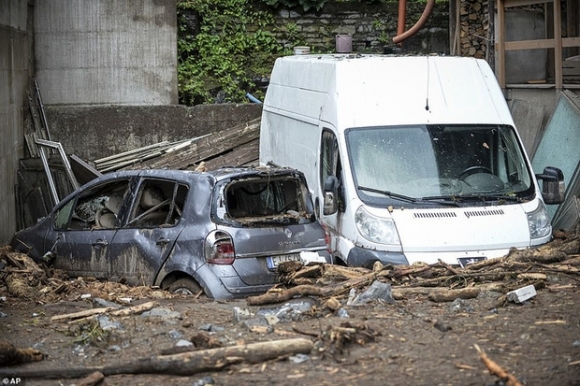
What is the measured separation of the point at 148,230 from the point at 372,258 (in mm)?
2408

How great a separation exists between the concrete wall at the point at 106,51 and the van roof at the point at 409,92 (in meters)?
6.93

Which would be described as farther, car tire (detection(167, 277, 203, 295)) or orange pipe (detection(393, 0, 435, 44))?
orange pipe (detection(393, 0, 435, 44))

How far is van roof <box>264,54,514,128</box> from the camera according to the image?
1054 centimetres

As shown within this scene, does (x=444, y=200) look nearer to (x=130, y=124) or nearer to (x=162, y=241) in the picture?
(x=162, y=241)

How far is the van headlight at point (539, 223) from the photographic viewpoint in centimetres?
992

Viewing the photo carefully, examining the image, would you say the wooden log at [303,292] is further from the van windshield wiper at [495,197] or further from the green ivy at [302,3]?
the green ivy at [302,3]

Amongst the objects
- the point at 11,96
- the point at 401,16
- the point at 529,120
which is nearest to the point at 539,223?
the point at 529,120

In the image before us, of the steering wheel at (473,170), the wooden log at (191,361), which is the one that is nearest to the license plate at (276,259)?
the steering wheel at (473,170)

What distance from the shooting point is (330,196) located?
10.1 metres

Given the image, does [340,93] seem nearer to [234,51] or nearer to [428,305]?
[428,305]

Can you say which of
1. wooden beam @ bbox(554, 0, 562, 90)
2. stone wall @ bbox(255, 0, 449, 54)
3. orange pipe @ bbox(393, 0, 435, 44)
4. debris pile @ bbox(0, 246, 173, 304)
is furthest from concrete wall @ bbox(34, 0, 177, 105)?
wooden beam @ bbox(554, 0, 562, 90)

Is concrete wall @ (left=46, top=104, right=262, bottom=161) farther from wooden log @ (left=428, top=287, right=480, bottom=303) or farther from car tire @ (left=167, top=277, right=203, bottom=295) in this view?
wooden log @ (left=428, top=287, right=480, bottom=303)

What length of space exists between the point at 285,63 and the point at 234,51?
5.45m

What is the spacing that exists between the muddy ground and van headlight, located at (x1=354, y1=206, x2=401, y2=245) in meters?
0.74
